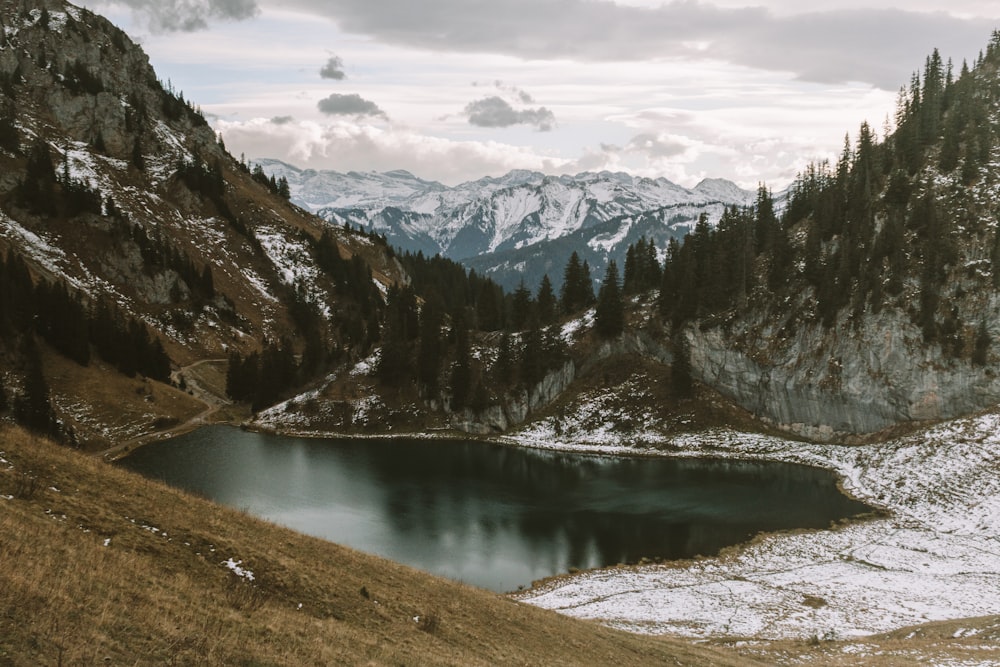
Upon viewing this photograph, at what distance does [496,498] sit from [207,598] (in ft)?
181

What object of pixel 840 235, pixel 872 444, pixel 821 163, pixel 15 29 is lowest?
pixel 872 444

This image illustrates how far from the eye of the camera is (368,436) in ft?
341

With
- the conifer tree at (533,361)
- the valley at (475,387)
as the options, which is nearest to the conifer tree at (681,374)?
the valley at (475,387)

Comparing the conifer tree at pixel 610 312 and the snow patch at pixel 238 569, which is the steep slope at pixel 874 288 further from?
the snow patch at pixel 238 569

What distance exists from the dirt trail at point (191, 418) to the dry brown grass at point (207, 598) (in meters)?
67.9

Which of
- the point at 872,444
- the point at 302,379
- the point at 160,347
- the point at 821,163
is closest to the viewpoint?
the point at 872,444

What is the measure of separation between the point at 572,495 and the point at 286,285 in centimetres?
11767

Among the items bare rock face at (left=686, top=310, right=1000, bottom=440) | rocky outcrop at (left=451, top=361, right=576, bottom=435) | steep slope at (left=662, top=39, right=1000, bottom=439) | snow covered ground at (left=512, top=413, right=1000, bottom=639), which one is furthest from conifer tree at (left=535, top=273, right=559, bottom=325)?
snow covered ground at (left=512, top=413, right=1000, bottom=639)

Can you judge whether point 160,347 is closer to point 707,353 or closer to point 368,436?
A: point 368,436

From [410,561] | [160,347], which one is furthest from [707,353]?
[160,347]

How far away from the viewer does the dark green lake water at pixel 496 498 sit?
55.2 metres

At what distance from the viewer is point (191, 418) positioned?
10350 cm

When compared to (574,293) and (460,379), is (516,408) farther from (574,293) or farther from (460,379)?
(574,293)

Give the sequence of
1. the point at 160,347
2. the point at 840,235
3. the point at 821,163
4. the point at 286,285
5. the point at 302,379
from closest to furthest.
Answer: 1. the point at 840,235
2. the point at 160,347
3. the point at 302,379
4. the point at 821,163
5. the point at 286,285
